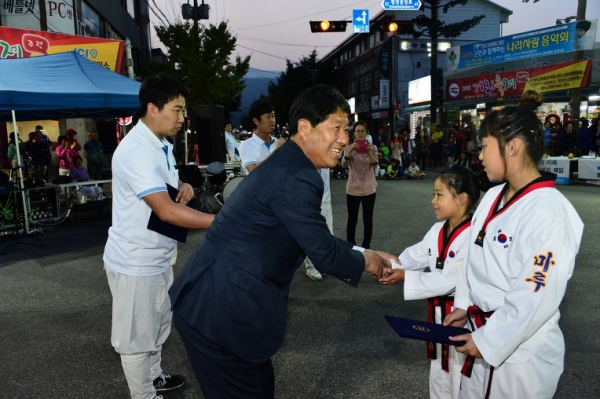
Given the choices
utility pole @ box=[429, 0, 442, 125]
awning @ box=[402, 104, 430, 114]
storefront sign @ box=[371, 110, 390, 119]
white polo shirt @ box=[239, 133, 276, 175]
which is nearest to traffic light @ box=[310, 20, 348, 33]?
utility pole @ box=[429, 0, 442, 125]

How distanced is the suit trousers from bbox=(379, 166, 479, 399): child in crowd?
831 millimetres

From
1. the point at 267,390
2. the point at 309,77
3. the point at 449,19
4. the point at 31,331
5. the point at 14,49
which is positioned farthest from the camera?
the point at 309,77

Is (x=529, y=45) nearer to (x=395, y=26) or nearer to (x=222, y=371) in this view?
(x=395, y=26)

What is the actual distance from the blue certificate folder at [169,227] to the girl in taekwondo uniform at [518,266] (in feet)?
5.42

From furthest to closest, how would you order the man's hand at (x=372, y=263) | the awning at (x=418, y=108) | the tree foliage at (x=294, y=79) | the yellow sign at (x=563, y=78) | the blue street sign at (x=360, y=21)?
the tree foliage at (x=294, y=79) → the awning at (x=418, y=108) → the blue street sign at (x=360, y=21) → the yellow sign at (x=563, y=78) → the man's hand at (x=372, y=263)

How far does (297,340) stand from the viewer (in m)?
4.25

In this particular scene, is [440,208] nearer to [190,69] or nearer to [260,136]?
[260,136]

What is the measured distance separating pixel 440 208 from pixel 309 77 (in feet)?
168

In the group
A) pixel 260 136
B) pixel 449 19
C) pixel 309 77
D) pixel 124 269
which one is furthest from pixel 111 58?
pixel 309 77

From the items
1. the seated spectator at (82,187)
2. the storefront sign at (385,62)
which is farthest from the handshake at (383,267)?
the storefront sign at (385,62)

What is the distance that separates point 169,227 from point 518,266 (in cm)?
192

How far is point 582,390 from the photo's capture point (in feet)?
10.6

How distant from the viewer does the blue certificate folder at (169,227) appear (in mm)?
2750

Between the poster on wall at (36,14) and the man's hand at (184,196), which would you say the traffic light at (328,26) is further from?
the man's hand at (184,196)
